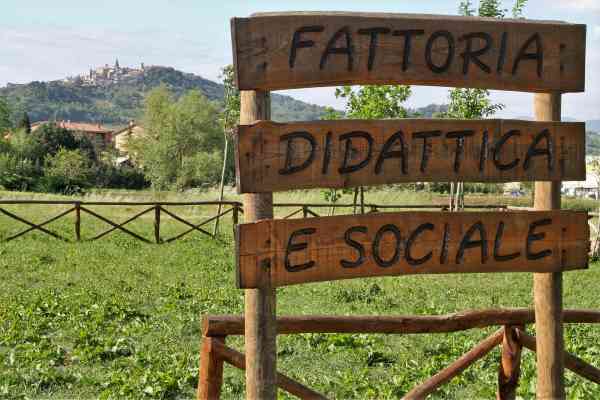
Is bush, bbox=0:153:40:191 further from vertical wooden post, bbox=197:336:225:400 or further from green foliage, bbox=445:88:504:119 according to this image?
vertical wooden post, bbox=197:336:225:400

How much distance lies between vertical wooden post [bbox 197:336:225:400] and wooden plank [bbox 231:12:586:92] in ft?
5.32

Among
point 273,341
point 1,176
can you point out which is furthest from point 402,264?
point 1,176

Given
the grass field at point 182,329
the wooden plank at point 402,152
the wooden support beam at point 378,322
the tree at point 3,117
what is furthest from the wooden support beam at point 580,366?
the tree at point 3,117

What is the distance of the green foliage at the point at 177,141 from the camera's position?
56781 millimetres

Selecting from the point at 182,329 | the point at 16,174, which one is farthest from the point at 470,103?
the point at 16,174

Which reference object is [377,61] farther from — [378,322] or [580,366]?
[580,366]

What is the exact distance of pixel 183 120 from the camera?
65438 mm

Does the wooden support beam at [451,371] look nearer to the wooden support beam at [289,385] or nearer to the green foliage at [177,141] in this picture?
the wooden support beam at [289,385]

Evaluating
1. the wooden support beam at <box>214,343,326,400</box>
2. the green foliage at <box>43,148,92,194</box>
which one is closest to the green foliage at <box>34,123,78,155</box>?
the green foliage at <box>43,148,92,194</box>

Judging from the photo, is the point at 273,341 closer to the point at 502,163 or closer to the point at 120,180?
the point at 502,163

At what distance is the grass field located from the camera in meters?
5.63

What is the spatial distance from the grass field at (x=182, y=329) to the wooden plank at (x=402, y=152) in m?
2.63

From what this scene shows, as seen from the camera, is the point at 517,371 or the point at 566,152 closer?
the point at 566,152

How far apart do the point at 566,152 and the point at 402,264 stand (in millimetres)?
1025
